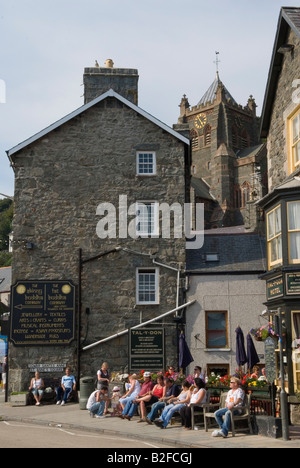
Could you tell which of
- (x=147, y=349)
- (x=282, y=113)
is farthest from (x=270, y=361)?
(x=147, y=349)

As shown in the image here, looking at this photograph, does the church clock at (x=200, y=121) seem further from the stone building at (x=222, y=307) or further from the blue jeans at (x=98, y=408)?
the blue jeans at (x=98, y=408)

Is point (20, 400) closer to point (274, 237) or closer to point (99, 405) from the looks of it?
point (99, 405)

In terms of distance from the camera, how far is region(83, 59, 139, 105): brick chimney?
84.4 feet

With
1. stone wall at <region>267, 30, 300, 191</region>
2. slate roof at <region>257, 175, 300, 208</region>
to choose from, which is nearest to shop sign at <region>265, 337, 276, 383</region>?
slate roof at <region>257, 175, 300, 208</region>

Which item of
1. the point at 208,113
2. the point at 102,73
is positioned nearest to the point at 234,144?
the point at 208,113

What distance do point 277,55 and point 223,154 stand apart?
68636 millimetres

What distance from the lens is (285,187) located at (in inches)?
651

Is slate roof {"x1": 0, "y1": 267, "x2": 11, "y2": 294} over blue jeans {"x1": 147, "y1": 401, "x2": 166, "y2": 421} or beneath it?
over

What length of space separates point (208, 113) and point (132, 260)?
7251cm

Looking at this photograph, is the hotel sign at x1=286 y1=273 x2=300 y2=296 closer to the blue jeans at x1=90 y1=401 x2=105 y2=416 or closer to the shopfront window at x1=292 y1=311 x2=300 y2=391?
the shopfront window at x1=292 y1=311 x2=300 y2=391

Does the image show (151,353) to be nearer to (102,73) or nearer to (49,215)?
(49,215)

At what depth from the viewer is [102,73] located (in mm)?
25812

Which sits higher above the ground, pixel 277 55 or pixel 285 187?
pixel 277 55
